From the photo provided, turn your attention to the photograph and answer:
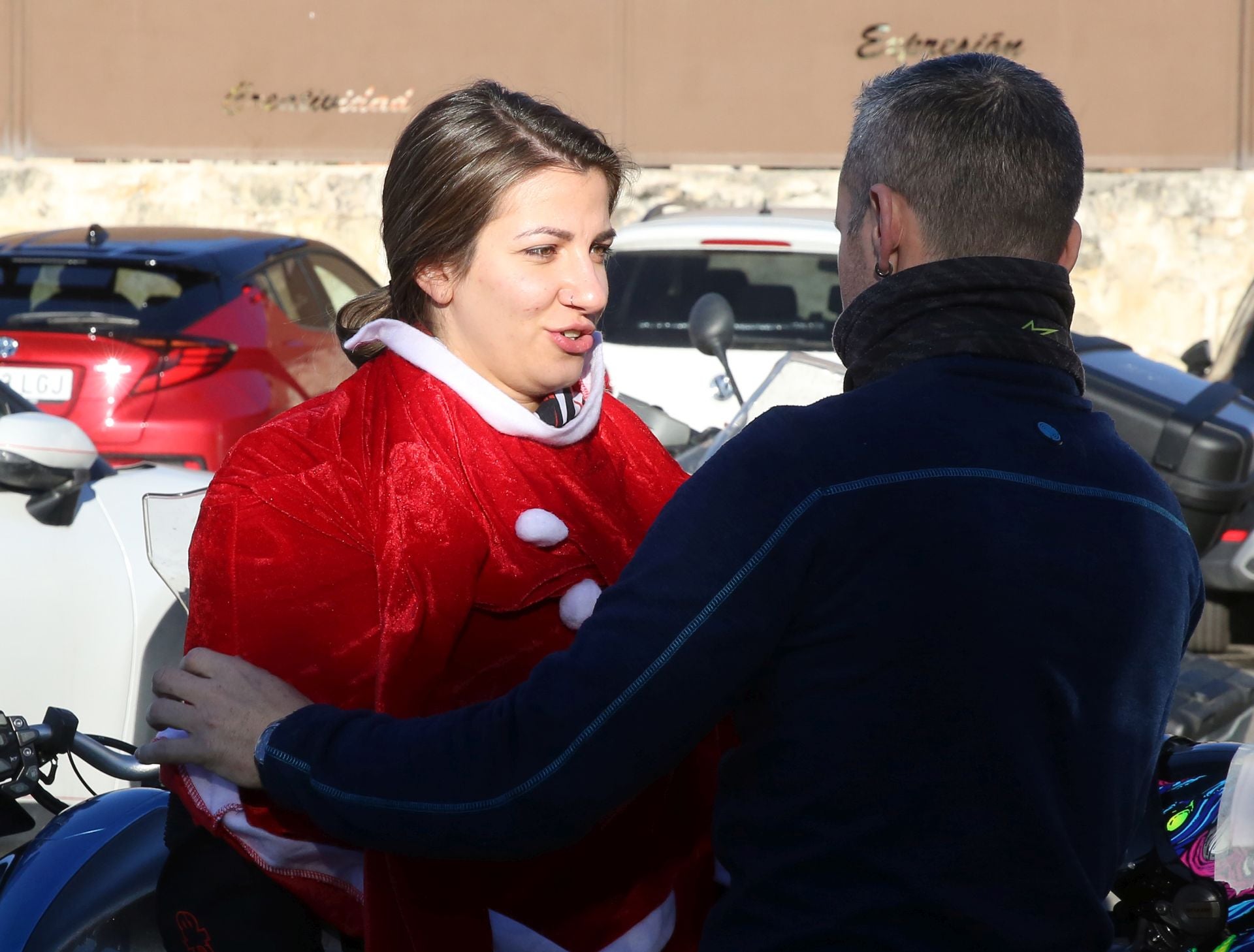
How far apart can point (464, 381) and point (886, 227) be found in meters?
0.63

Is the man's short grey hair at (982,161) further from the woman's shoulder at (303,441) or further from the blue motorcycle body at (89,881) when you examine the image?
the blue motorcycle body at (89,881)

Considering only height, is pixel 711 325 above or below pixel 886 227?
below

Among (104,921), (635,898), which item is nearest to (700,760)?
(635,898)

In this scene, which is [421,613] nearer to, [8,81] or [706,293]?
[706,293]

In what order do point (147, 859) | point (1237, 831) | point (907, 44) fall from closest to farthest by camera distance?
point (1237, 831), point (147, 859), point (907, 44)

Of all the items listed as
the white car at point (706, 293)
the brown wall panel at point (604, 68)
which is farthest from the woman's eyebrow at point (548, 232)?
the brown wall panel at point (604, 68)

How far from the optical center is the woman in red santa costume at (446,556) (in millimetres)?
1658

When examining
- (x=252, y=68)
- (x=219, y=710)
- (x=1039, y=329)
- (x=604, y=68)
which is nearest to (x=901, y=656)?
(x=1039, y=329)

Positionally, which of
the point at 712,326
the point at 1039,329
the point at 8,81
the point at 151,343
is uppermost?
the point at 1039,329

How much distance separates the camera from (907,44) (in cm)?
1524

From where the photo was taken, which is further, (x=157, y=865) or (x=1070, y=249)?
(x=157, y=865)

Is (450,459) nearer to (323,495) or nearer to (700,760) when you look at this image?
(323,495)

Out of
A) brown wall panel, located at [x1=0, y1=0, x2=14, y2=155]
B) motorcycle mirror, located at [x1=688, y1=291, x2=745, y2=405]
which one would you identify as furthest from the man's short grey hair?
brown wall panel, located at [x1=0, y1=0, x2=14, y2=155]

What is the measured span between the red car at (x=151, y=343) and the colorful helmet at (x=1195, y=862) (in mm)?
4597
